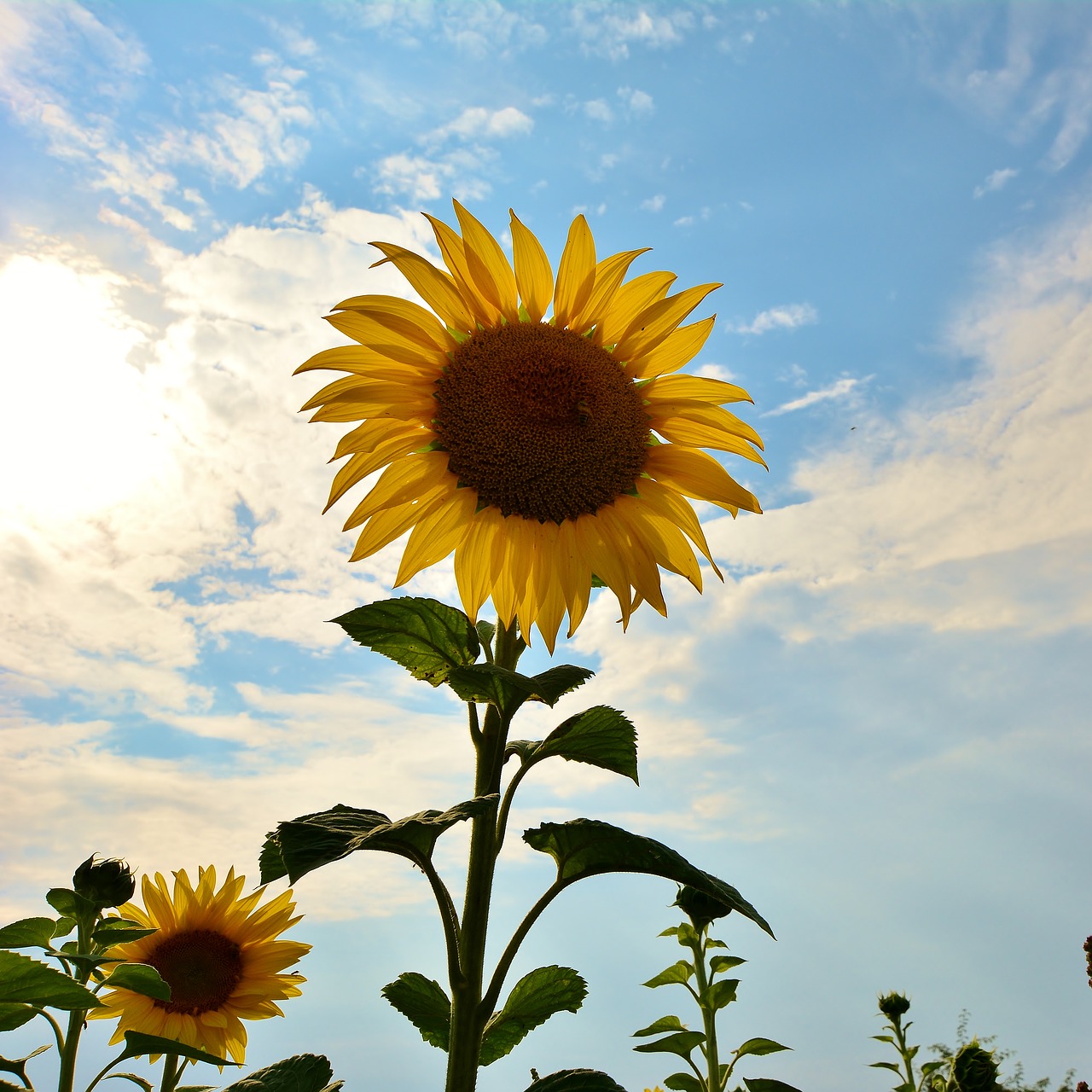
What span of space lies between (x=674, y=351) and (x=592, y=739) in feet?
3.62

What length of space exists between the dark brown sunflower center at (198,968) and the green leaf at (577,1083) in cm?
196

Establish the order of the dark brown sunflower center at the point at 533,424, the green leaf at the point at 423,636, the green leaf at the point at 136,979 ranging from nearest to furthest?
1. the green leaf at the point at 136,979
2. the green leaf at the point at 423,636
3. the dark brown sunflower center at the point at 533,424

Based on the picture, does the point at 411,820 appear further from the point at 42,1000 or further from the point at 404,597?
the point at 42,1000

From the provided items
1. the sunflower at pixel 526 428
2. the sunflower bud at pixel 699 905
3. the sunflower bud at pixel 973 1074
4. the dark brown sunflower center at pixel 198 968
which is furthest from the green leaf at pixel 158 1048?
the sunflower bud at pixel 973 1074

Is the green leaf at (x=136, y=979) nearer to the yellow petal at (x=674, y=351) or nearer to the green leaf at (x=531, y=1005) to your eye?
the green leaf at (x=531, y=1005)

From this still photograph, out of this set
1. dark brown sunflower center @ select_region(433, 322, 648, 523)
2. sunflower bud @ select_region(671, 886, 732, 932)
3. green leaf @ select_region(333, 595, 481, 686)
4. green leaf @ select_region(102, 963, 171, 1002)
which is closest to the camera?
green leaf @ select_region(102, 963, 171, 1002)

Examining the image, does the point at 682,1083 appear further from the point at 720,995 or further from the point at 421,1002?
the point at 421,1002

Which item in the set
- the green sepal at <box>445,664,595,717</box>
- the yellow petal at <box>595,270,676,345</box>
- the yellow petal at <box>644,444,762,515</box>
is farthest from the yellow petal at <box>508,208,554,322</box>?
the green sepal at <box>445,664,595,717</box>

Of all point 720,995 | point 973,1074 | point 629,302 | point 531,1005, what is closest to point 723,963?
point 720,995

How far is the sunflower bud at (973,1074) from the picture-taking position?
8.70ft

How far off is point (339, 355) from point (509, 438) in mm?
461

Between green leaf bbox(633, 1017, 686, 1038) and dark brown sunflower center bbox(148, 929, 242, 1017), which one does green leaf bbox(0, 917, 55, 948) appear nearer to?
dark brown sunflower center bbox(148, 929, 242, 1017)

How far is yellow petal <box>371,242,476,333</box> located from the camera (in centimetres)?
227

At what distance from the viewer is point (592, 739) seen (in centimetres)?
213
